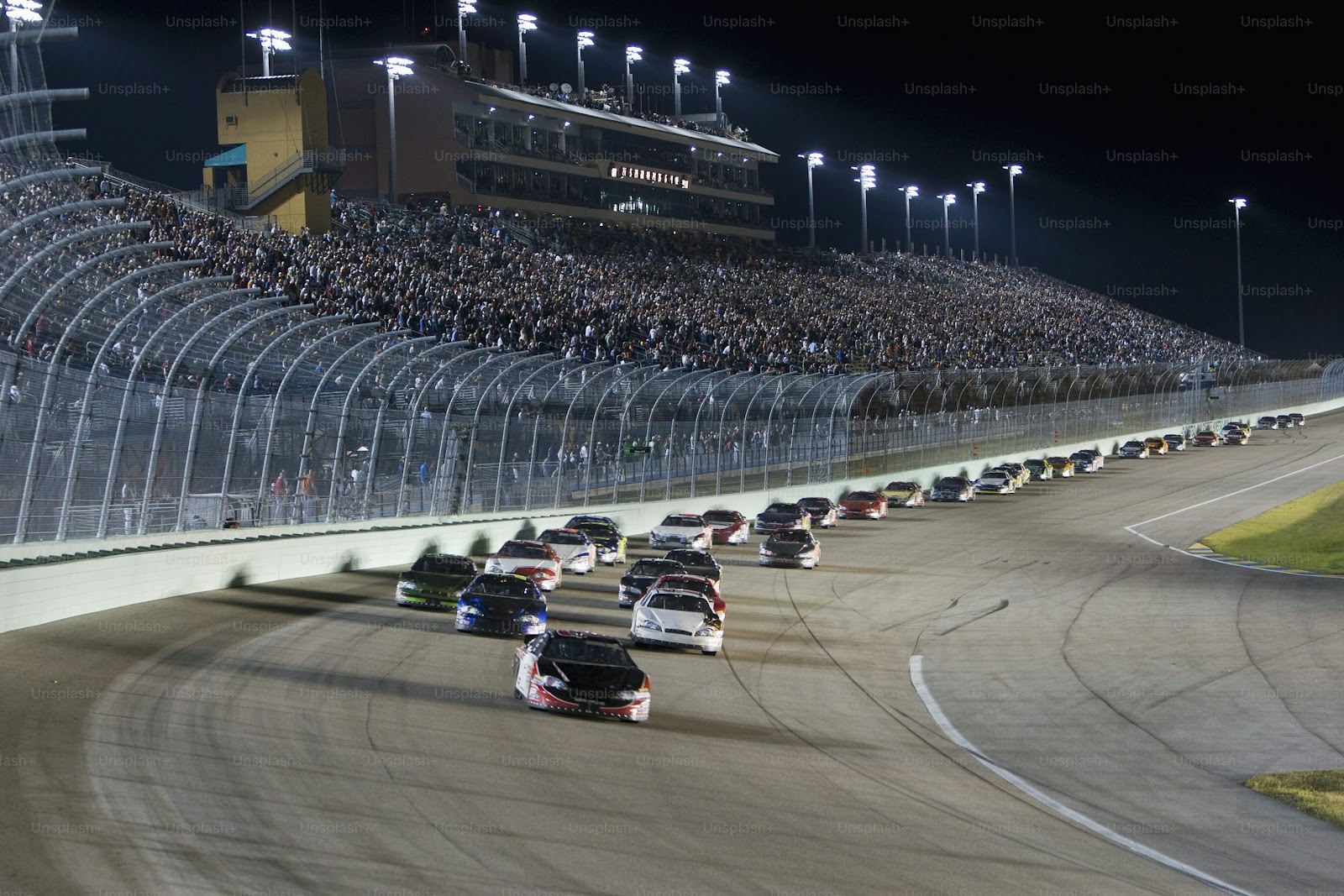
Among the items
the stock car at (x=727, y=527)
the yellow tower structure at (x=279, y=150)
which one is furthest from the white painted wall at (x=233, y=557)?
the yellow tower structure at (x=279, y=150)

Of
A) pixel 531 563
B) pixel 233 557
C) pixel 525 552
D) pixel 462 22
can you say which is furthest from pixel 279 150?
pixel 233 557

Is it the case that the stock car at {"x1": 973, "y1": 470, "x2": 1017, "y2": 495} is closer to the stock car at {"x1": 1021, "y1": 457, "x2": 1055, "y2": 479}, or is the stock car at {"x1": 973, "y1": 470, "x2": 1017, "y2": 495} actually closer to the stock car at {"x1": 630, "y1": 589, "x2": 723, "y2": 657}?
the stock car at {"x1": 1021, "y1": 457, "x2": 1055, "y2": 479}

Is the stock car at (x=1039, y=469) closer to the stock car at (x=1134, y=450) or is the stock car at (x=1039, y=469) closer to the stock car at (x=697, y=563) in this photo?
the stock car at (x=1134, y=450)

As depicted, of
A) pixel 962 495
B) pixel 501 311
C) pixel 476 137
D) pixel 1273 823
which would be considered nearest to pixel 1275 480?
pixel 962 495

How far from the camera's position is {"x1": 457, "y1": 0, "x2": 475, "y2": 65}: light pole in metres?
90.4

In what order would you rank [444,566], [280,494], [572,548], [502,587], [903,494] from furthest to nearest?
[903,494] → [572,548] → [280,494] → [444,566] → [502,587]

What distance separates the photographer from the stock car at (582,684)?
16938 millimetres

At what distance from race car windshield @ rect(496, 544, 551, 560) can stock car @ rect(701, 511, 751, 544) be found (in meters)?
13.2

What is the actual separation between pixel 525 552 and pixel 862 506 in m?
23.3

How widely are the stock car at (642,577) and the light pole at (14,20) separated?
566 inches

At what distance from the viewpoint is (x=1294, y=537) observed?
144ft

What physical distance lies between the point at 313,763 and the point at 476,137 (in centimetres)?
7876

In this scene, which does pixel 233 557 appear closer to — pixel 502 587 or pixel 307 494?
pixel 307 494

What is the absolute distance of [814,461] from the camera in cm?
5600
